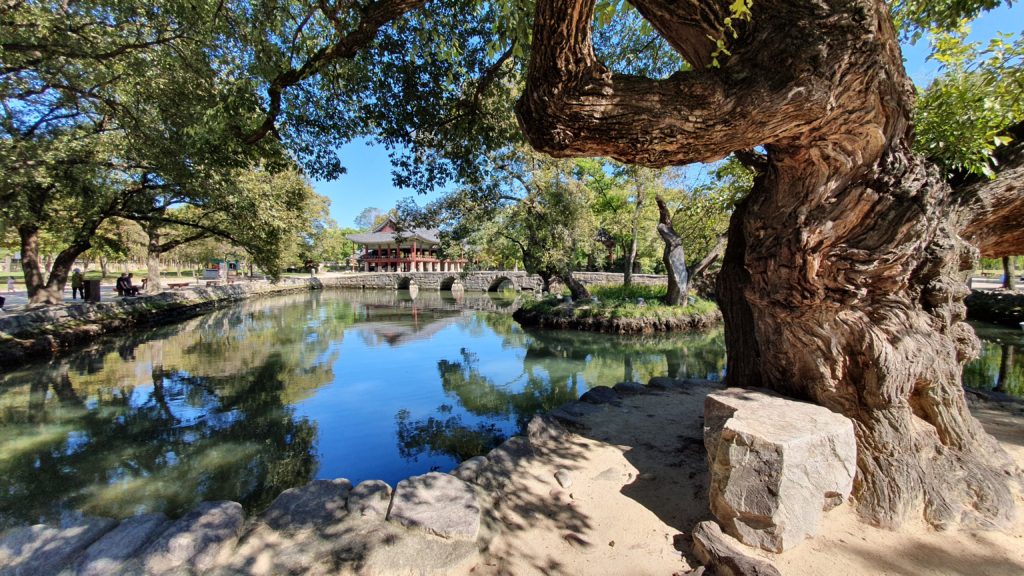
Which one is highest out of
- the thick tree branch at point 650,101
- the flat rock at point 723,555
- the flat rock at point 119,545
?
the thick tree branch at point 650,101

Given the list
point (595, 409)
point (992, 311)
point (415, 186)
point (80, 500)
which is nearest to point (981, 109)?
point (595, 409)

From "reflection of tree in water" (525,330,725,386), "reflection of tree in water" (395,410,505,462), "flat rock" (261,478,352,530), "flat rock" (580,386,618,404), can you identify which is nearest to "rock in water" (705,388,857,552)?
"flat rock" (261,478,352,530)

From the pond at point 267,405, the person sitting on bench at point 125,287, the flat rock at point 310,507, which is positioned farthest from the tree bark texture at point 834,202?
the person sitting on bench at point 125,287

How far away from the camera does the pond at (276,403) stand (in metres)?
4.36

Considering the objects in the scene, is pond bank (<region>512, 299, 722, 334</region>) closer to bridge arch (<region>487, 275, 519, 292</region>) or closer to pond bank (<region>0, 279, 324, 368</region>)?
pond bank (<region>0, 279, 324, 368</region>)

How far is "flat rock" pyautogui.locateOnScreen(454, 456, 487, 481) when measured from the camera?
3.05 meters

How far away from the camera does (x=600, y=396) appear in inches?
196

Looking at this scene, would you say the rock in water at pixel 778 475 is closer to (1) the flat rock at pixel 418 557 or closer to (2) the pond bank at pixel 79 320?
(1) the flat rock at pixel 418 557

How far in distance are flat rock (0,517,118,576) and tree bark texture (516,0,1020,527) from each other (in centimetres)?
330

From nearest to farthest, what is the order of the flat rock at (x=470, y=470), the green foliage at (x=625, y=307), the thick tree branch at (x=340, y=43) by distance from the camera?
the flat rock at (x=470, y=470), the thick tree branch at (x=340, y=43), the green foliage at (x=625, y=307)

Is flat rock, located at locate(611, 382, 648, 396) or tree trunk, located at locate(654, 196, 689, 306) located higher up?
tree trunk, located at locate(654, 196, 689, 306)

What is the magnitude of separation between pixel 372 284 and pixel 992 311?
34408 mm

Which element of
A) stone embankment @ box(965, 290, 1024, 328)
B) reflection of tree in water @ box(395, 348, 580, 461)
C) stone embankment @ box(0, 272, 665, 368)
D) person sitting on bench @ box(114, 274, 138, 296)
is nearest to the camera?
reflection of tree in water @ box(395, 348, 580, 461)

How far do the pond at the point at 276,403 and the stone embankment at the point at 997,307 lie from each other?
1401 mm
